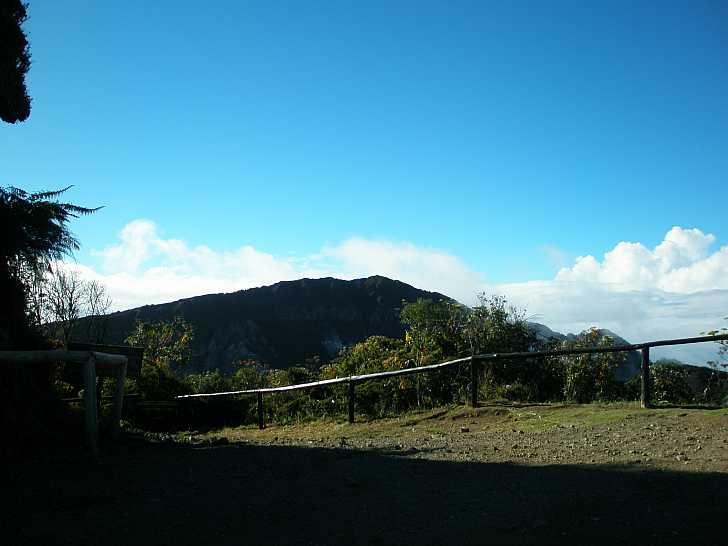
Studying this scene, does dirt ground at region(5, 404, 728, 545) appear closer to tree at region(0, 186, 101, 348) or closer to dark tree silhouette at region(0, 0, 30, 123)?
tree at region(0, 186, 101, 348)

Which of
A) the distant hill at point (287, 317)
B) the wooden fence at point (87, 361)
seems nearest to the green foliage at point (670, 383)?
the wooden fence at point (87, 361)

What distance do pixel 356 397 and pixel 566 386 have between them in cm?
509

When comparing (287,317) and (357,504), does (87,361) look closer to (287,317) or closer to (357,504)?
(357,504)

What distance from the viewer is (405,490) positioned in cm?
586

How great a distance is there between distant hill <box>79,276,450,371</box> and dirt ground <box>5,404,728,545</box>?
3981 centimetres

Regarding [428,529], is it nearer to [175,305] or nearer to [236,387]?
[236,387]

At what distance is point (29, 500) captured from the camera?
5.38 meters

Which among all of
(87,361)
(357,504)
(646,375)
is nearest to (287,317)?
(646,375)

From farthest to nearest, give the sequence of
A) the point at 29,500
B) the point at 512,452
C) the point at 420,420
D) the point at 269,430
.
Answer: the point at 269,430 < the point at 420,420 < the point at 512,452 < the point at 29,500

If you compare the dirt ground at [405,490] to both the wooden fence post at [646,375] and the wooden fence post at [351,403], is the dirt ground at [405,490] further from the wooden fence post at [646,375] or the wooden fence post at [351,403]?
the wooden fence post at [351,403]

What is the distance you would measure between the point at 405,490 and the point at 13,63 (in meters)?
7.74

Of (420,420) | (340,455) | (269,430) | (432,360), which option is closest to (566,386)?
(432,360)

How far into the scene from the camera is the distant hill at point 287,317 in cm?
5084

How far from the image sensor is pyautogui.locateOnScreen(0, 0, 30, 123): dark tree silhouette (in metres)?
8.45
